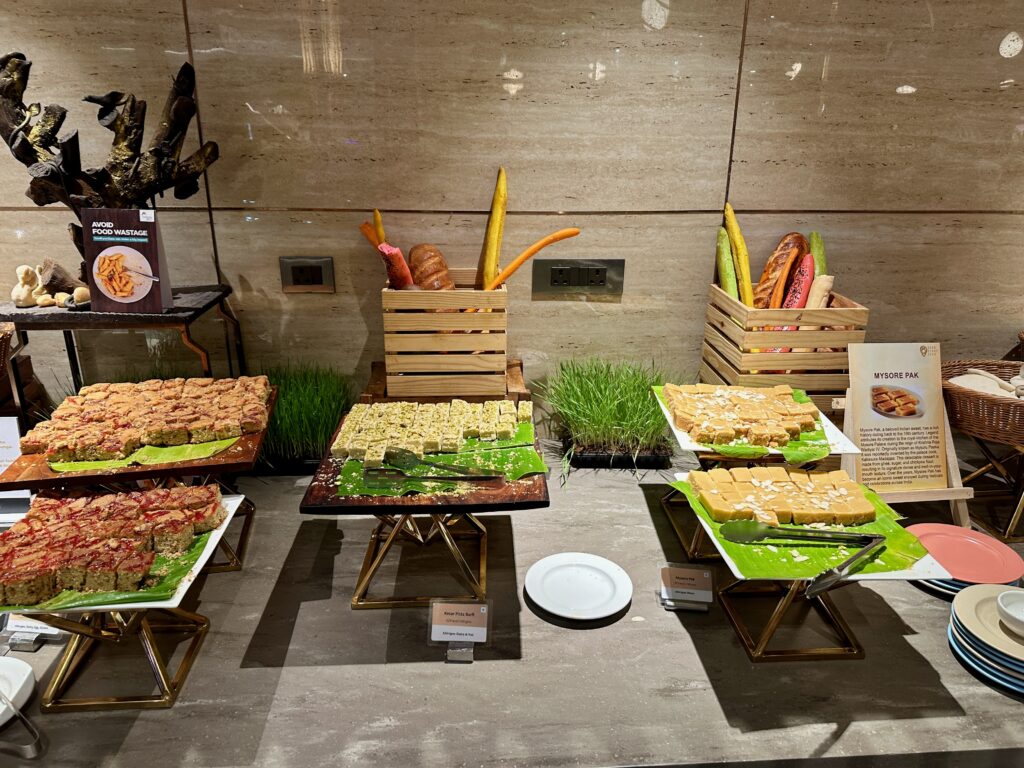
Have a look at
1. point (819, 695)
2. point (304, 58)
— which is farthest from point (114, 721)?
point (304, 58)

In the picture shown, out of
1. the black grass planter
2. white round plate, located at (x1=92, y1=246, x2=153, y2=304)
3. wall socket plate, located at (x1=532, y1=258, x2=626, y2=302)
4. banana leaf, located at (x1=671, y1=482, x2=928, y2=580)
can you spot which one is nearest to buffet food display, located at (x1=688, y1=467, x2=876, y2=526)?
banana leaf, located at (x1=671, y1=482, x2=928, y2=580)

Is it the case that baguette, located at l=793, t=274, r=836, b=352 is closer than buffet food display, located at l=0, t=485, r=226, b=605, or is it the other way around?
buffet food display, located at l=0, t=485, r=226, b=605

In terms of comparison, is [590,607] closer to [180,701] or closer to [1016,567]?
[180,701]

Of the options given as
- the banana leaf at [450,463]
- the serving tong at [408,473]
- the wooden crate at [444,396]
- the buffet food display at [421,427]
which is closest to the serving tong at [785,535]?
the banana leaf at [450,463]

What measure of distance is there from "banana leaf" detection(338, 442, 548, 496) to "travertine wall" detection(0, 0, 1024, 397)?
1.18m

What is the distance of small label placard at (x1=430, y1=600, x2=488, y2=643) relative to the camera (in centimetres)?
216

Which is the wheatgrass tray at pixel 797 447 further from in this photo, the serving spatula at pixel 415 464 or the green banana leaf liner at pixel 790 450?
the serving spatula at pixel 415 464

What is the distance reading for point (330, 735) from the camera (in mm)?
1855

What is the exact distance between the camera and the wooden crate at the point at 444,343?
2818mm

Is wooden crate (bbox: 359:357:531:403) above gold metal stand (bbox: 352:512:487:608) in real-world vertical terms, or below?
above

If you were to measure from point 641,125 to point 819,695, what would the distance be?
7.70ft

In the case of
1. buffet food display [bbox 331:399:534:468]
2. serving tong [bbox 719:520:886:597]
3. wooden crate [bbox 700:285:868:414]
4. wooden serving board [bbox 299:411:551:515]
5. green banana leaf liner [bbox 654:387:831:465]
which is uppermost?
wooden crate [bbox 700:285:868:414]

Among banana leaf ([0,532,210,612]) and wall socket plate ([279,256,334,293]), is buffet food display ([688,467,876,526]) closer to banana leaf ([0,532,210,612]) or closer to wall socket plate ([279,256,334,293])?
banana leaf ([0,532,210,612])

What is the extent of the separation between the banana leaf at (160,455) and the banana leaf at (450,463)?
18.2 inches
